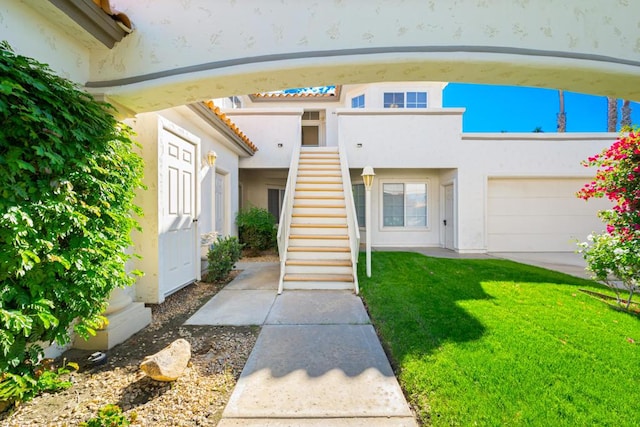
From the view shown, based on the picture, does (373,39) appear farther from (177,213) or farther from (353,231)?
(177,213)

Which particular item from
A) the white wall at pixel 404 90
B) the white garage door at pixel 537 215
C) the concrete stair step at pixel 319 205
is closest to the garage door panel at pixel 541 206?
the white garage door at pixel 537 215

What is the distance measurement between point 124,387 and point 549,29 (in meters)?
5.05

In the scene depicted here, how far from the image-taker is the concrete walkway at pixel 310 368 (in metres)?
2.15

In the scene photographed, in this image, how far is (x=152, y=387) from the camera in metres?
2.44

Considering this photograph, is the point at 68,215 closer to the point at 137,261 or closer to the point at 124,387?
the point at 124,387

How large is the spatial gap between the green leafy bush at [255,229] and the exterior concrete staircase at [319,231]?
5.69 ft

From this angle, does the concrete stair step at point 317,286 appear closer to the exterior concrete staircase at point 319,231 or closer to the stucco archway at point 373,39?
the exterior concrete staircase at point 319,231

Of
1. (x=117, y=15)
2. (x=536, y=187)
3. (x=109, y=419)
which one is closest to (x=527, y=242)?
(x=536, y=187)

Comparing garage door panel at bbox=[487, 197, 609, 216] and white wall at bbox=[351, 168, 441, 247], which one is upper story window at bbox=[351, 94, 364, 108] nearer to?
white wall at bbox=[351, 168, 441, 247]

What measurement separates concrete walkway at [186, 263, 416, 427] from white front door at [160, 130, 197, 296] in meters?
0.96

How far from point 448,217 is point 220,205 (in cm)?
736

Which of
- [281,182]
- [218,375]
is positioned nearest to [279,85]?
[218,375]

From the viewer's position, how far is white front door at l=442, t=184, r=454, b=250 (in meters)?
9.54

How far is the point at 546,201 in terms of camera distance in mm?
9250
